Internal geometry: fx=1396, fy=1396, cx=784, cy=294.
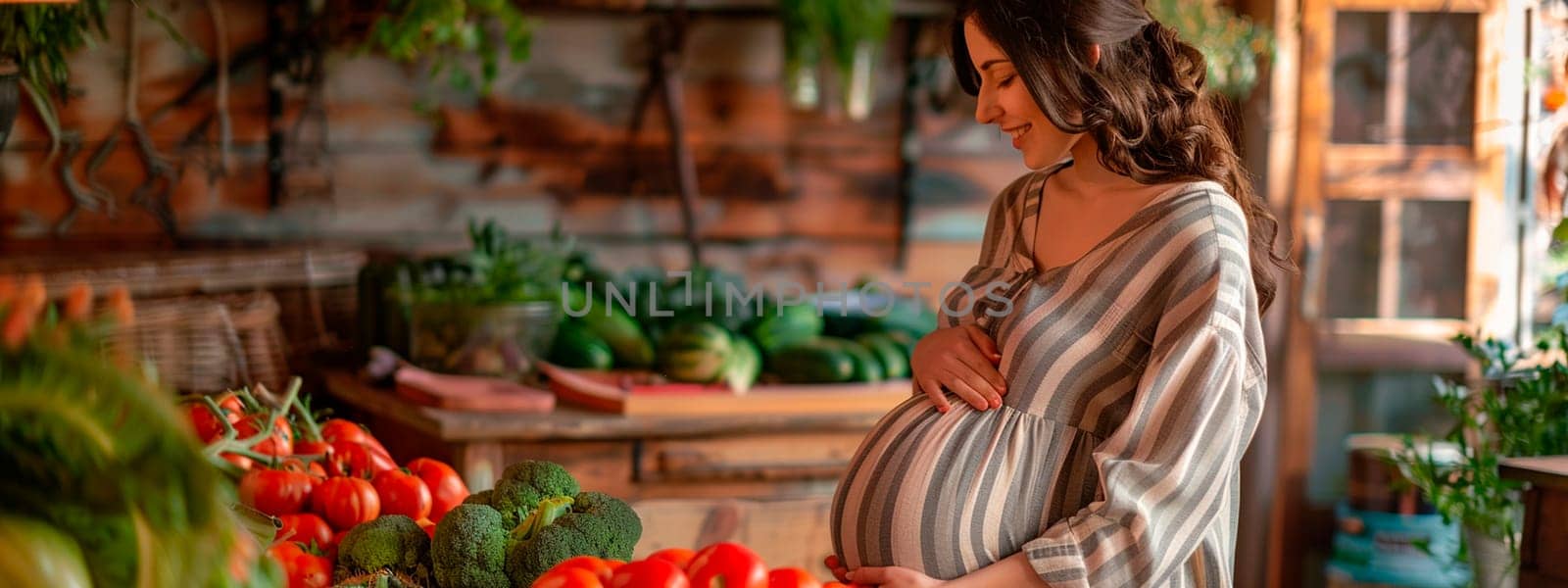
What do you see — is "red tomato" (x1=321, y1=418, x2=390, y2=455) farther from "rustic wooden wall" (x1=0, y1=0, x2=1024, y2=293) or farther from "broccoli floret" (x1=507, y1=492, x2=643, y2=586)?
"rustic wooden wall" (x1=0, y1=0, x2=1024, y2=293)

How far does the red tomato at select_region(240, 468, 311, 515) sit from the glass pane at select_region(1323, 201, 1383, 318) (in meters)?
2.74

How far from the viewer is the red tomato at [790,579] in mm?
1206

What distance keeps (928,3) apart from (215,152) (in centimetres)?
178

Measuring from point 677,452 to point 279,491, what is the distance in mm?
1272

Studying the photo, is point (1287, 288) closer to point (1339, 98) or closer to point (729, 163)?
point (1339, 98)

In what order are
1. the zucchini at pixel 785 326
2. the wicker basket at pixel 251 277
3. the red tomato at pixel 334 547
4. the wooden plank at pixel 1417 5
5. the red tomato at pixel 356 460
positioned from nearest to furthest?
1. the red tomato at pixel 334 547
2. the red tomato at pixel 356 460
3. the wicker basket at pixel 251 277
4. the zucchini at pixel 785 326
5. the wooden plank at pixel 1417 5

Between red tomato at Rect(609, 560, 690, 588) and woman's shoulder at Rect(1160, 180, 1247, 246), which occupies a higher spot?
woman's shoulder at Rect(1160, 180, 1247, 246)

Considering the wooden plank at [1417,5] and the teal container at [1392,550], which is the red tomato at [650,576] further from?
the wooden plank at [1417,5]

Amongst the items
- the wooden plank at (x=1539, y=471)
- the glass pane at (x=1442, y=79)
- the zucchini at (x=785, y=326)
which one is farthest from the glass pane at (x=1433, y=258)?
the wooden plank at (x=1539, y=471)

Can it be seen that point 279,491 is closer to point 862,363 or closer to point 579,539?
point 579,539

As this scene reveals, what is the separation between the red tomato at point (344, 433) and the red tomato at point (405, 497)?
0.17 metres

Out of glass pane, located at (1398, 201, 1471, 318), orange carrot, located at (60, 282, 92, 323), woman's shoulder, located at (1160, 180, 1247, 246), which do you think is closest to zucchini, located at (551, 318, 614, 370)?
woman's shoulder, located at (1160, 180, 1247, 246)

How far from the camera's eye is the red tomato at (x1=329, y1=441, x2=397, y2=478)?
1.71 m

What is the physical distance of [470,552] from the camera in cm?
128
